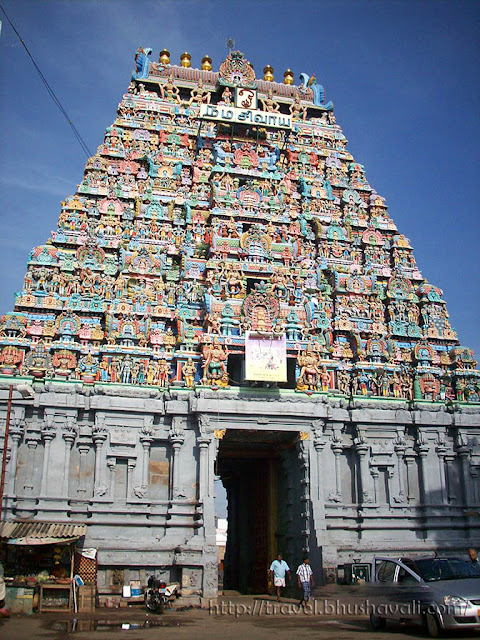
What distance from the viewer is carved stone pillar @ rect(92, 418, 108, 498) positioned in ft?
96.4

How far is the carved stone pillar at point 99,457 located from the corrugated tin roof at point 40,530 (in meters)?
1.91

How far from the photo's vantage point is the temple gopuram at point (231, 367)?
29.6 m

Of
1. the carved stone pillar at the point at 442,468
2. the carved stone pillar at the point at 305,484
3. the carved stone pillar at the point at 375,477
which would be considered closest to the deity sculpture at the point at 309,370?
the carved stone pillar at the point at 305,484

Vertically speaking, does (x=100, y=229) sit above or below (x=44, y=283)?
above

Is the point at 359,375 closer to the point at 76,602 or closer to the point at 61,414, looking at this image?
the point at 61,414

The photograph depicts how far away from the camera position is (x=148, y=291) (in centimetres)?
3522

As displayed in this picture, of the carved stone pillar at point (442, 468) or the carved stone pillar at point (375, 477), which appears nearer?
the carved stone pillar at point (375, 477)

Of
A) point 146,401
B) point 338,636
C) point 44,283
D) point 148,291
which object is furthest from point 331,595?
point 44,283

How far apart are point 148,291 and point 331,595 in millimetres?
17556

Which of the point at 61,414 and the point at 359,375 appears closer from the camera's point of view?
the point at 61,414

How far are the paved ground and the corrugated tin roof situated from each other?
3136 millimetres

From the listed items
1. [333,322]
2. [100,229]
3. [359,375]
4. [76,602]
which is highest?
[100,229]

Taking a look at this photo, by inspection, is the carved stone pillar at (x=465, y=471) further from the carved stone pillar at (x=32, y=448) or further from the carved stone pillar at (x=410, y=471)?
the carved stone pillar at (x=32, y=448)

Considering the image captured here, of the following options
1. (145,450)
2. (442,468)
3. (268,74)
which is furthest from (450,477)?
(268,74)
